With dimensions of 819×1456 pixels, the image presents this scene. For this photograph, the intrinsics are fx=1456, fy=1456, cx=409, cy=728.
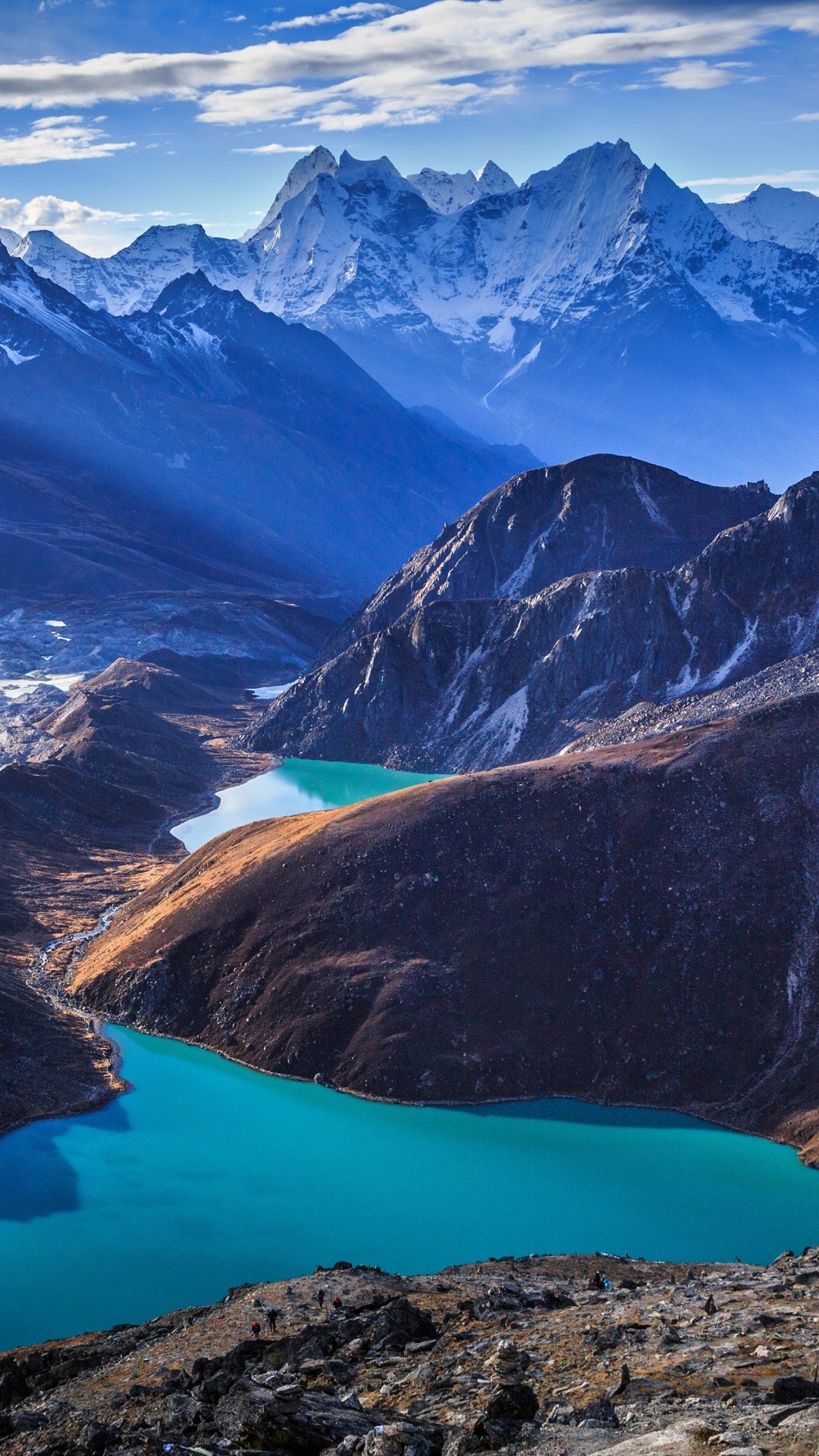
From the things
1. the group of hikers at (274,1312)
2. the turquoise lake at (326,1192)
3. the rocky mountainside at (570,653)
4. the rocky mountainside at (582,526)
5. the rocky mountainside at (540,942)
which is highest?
the rocky mountainside at (582,526)

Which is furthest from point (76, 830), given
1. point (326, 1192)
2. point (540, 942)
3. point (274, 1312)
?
point (274, 1312)

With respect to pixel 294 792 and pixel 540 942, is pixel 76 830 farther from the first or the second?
pixel 540 942

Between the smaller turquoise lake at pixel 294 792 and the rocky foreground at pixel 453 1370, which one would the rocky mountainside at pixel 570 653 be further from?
the rocky foreground at pixel 453 1370

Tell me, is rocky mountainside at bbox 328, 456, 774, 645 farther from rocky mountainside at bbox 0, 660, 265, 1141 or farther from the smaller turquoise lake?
rocky mountainside at bbox 0, 660, 265, 1141

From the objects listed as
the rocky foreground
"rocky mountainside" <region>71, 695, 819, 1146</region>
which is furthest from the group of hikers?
"rocky mountainside" <region>71, 695, 819, 1146</region>

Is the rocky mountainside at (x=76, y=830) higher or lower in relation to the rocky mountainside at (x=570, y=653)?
lower

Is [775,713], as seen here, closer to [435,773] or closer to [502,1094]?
[502,1094]

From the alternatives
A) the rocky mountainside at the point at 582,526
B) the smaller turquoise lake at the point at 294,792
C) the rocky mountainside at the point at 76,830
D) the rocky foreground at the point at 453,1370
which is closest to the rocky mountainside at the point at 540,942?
the rocky mountainside at the point at 76,830
